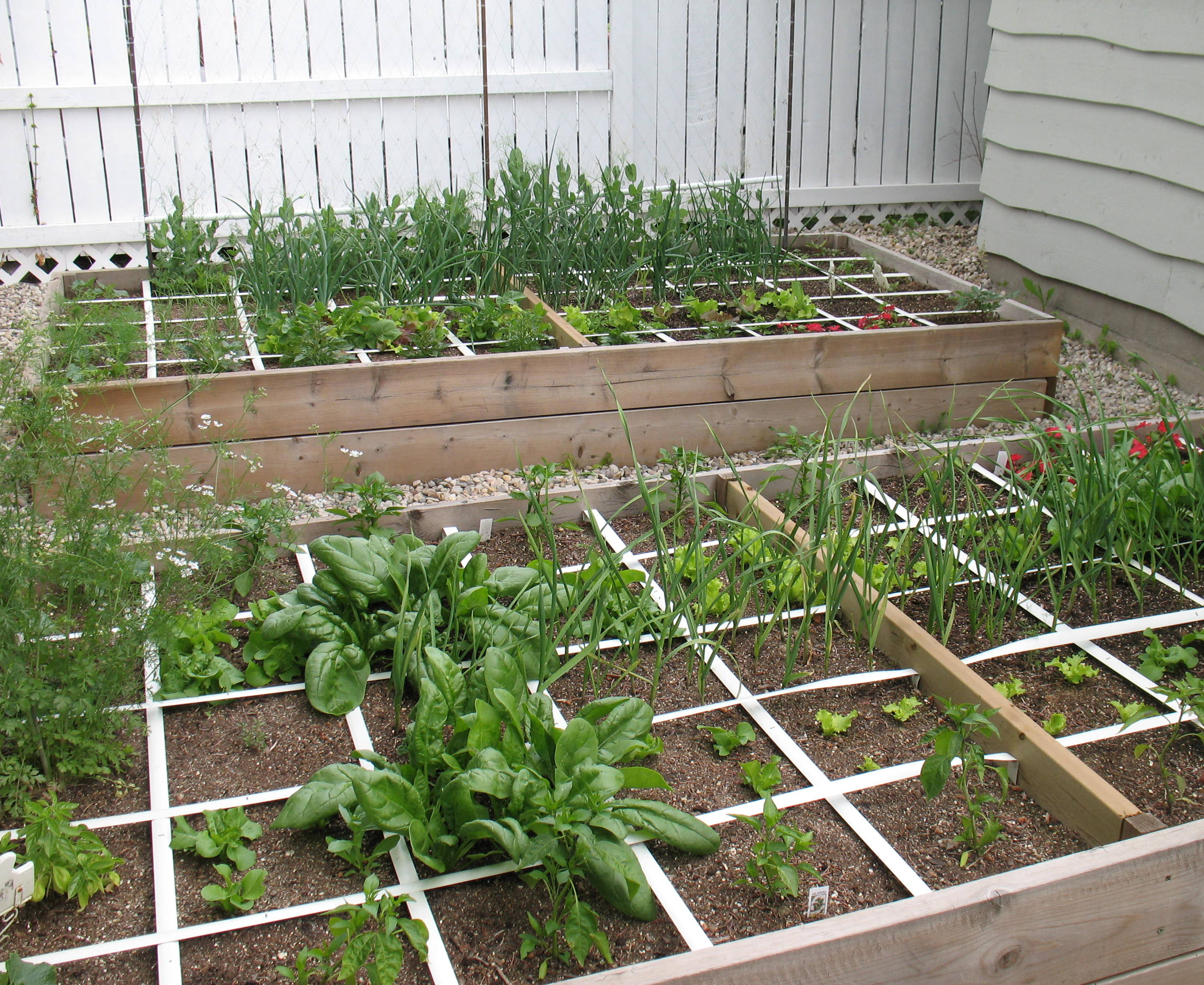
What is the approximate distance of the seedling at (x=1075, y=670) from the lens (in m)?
2.13

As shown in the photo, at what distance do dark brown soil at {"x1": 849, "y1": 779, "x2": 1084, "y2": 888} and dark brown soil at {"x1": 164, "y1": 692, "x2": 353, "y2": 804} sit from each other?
3.09 ft

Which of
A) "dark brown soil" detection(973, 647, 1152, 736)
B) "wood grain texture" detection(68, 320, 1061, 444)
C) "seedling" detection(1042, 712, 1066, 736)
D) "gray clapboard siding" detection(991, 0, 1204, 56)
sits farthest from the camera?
"gray clapboard siding" detection(991, 0, 1204, 56)

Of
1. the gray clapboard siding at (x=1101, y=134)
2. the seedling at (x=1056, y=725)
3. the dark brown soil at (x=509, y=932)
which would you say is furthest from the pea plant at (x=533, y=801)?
the gray clapboard siding at (x=1101, y=134)

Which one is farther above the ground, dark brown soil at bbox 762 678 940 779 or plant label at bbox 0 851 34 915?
plant label at bbox 0 851 34 915

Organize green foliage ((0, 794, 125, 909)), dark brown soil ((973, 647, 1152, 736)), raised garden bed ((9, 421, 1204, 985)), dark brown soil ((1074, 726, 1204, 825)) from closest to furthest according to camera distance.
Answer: raised garden bed ((9, 421, 1204, 985)), green foliage ((0, 794, 125, 909)), dark brown soil ((1074, 726, 1204, 825)), dark brown soil ((973, 647, 1152, 736))

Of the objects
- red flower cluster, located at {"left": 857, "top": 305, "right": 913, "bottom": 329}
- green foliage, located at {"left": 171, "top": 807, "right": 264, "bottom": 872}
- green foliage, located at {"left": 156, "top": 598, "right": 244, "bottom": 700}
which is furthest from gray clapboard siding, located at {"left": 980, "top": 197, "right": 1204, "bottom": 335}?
green foliage, located at {"left": 171, "top": 807, "right": 264, "bottom": 872}

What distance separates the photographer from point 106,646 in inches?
72.6

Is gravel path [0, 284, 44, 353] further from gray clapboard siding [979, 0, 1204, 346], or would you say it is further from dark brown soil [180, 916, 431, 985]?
gray clapboard siding [979, 0, 1204, 346]

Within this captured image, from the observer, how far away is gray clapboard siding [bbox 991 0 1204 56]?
3.78m

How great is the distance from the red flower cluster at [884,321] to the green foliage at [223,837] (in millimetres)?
2875

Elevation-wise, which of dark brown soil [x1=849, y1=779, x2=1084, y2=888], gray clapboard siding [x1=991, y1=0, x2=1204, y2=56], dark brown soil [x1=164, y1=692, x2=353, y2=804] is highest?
gray clapboard siding [x1=991, y1=0, x2=1204, y2=56]

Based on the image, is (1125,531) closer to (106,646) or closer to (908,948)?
(908,948)

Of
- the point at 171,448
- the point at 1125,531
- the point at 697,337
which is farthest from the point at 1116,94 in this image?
the point at 171,448

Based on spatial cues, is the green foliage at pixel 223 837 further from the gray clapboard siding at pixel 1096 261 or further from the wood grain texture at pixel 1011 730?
the gray clapboard siding at pixel 1096 261
